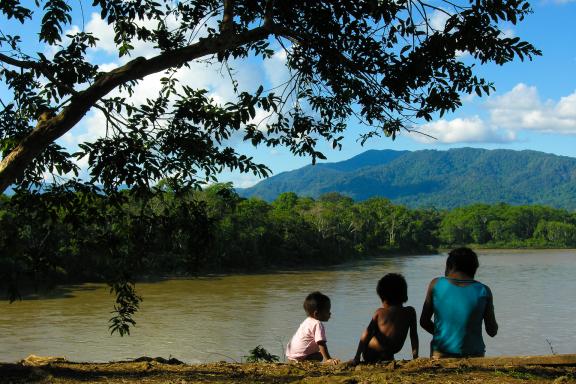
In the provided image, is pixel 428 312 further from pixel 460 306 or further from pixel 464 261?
pixel 464 261

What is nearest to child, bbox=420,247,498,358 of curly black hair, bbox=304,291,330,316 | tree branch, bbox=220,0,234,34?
curly black hair, bbox=304,291,330,316

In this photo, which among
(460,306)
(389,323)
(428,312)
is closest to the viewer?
(460,306)

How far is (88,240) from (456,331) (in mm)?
2373

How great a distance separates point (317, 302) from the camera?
3.89 metres

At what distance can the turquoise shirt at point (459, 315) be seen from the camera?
3105 millimetres

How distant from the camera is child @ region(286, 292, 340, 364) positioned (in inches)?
152

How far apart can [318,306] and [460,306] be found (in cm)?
104

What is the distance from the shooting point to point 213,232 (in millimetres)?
4000

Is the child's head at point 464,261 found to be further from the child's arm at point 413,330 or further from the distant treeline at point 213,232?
the distant treeline at point 213,232

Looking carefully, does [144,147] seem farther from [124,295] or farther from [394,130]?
[394,130]

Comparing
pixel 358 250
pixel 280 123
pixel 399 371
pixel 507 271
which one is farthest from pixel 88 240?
pixel 358 250

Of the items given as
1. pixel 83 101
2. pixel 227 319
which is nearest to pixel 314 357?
pixel 83 101

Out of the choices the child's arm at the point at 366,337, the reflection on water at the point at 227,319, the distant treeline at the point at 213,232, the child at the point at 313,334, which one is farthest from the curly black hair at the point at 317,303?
the reflection on water at the point at 227,319

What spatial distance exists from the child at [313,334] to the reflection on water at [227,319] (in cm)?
362
